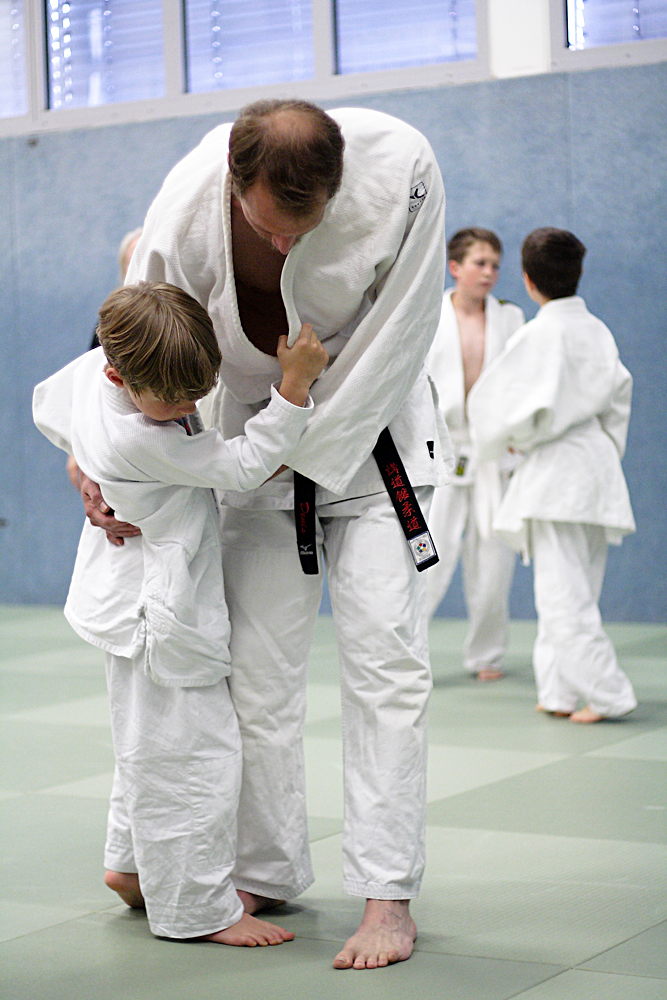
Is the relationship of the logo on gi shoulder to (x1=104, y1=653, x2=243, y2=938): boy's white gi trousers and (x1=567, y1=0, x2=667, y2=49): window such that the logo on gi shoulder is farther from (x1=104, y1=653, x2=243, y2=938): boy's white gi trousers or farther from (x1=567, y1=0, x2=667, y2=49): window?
(x1=567, y1=0, x2=667, y2=49): window

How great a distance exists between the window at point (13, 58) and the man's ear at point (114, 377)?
6438 millimetres

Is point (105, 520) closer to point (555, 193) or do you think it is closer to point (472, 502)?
point (472, 502)

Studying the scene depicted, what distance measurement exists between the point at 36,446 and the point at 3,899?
5.64 metres

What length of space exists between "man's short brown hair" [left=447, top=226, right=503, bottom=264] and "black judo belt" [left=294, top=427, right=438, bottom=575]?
315 cm

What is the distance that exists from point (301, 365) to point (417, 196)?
34cm

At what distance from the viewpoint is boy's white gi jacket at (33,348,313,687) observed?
226cm

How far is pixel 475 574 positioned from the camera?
543cm

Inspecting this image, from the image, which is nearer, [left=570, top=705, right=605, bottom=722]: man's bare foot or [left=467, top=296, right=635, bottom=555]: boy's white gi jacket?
[left=570, top=705, right=605, bottom=722]: man's bare foot

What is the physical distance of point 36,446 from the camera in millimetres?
8102

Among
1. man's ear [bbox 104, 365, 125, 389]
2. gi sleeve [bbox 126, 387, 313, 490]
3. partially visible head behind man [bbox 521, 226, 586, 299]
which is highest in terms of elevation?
partially visible head behind man [bbox 521, 226, 586, 299]

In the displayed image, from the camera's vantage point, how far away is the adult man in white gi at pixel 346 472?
227 centimetres

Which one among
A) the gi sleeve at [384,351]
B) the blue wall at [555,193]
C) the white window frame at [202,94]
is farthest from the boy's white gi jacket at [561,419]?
the white window frame at [202,94]

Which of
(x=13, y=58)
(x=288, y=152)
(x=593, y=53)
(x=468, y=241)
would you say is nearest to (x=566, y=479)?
(x=468, y=241)

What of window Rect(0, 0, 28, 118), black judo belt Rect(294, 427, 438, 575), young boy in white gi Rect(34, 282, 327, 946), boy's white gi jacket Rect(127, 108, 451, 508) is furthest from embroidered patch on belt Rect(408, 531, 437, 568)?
window Rect(0, 0, 28, 118)
